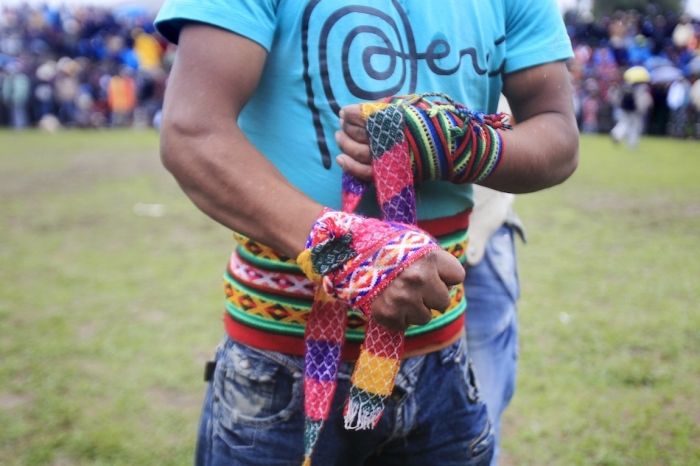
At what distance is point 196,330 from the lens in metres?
4.44

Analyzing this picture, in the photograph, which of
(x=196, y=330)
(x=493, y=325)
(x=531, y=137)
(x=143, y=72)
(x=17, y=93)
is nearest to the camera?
(x=531, y=137)

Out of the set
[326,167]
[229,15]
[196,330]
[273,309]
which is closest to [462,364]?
[273,309]

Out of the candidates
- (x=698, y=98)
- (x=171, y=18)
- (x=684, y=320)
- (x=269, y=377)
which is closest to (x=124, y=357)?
(x=269, y=377)

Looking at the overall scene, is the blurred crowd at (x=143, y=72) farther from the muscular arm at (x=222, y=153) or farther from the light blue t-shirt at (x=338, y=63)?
the muscular arm at (x=222, y=153)

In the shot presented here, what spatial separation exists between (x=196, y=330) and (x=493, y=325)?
8.82ft

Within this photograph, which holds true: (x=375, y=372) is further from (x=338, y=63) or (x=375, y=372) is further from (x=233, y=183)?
(x=338, y=63)

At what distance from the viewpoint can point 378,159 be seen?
124 centimetres

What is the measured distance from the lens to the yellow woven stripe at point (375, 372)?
1248 millimetres

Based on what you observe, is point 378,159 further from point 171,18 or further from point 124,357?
point 124,357

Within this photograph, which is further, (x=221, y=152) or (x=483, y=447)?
(x=483, y=447)

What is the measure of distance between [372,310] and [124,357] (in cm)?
327

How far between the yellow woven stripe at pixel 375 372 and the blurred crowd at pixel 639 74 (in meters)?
14.5

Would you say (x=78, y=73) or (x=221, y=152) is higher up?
(x=221, y=152)

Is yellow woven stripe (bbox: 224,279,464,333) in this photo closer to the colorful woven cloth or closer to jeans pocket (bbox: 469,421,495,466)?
the colorful woven cloth
